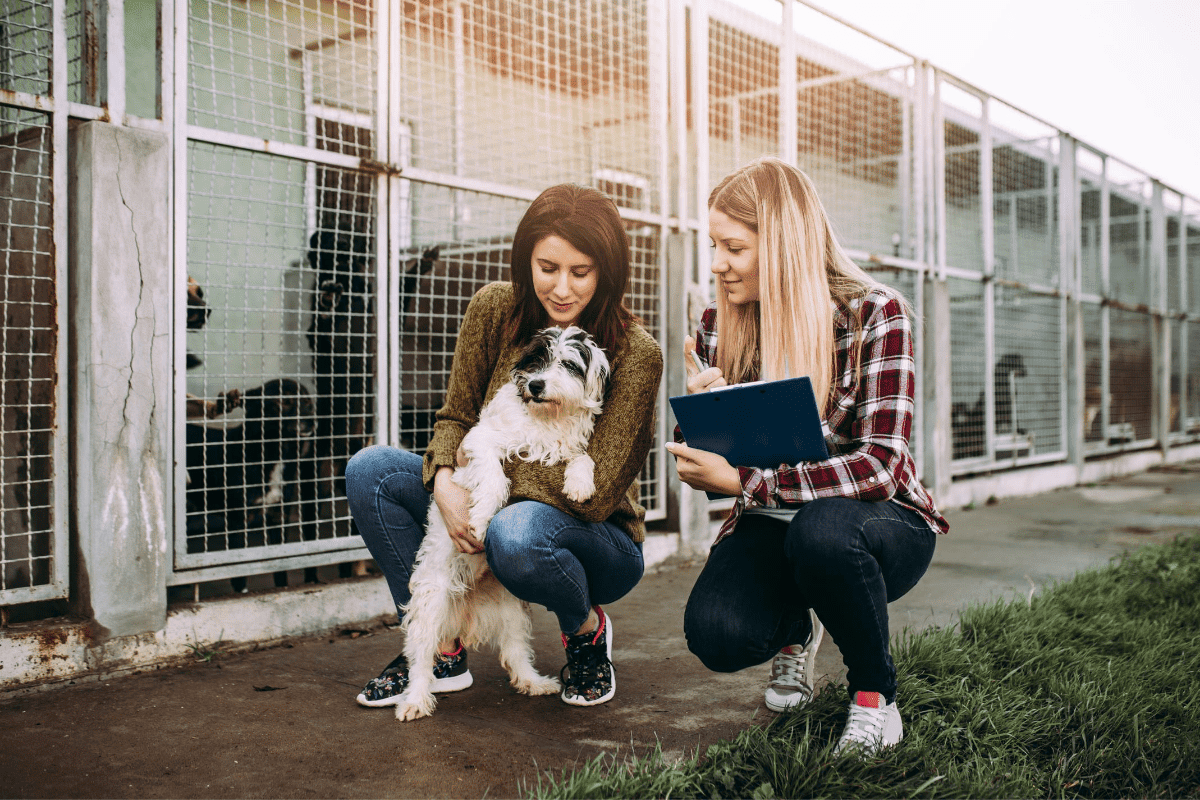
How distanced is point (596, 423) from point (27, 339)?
2.14 metres

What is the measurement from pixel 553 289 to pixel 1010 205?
8137 millimetres

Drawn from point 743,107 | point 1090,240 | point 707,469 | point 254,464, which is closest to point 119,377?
point 254,464

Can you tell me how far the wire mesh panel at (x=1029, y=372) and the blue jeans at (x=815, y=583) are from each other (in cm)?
629

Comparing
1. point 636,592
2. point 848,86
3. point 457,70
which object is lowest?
point 636,592

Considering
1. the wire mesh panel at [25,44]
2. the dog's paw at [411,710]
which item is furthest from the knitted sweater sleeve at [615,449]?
the wire mesh panel at [25,44]

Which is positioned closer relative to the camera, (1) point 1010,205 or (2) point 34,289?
(2) point 34,289

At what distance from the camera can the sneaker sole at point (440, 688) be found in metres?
2.62

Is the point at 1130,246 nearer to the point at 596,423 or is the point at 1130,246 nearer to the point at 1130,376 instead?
the point at 1130,376

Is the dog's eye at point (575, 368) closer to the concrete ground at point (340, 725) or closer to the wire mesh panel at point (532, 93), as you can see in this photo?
the concrete ground at point (340, 725)

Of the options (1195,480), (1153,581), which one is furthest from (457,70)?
(1195,480)

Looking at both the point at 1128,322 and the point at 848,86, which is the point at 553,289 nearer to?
the point at 848,86

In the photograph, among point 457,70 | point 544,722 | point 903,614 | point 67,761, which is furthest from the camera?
point 457,70

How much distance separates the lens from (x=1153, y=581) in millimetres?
4340

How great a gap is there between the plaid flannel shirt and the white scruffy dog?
491 millimetres
